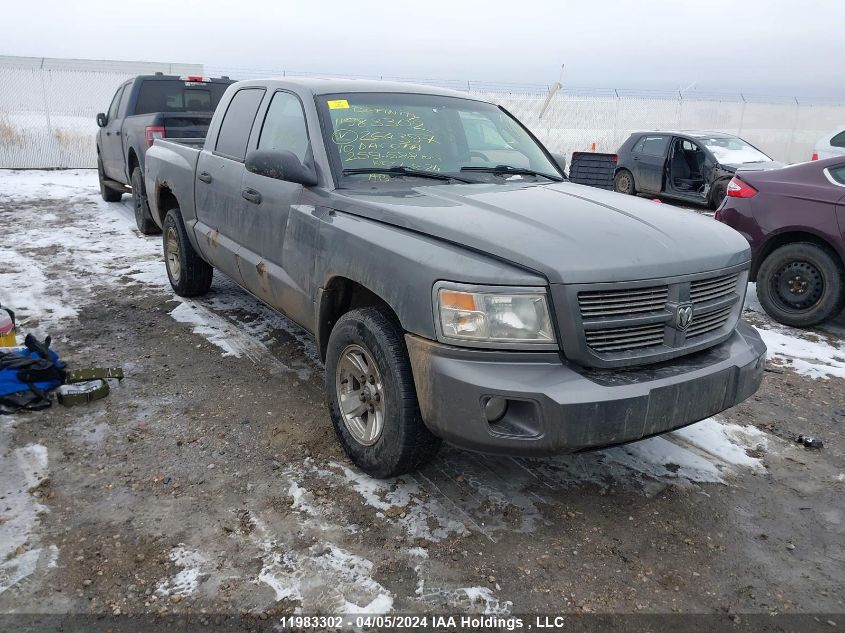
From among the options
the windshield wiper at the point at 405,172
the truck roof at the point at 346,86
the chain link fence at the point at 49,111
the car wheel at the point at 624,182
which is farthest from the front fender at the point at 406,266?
the chain link fence at the point at 49,111

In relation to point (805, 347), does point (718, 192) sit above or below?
above

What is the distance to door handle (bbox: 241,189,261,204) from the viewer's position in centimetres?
425

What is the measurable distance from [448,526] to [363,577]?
506 mm

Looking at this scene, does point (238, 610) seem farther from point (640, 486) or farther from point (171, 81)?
point (171, 81)

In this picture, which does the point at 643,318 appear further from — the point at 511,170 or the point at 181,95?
the point at 181,95

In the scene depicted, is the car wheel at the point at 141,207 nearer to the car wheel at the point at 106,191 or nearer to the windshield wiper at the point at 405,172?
the car wheel at the point at 106,191

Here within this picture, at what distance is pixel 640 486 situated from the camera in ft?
11.3

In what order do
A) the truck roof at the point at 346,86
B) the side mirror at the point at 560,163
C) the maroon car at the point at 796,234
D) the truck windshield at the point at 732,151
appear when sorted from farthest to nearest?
the truck windshield at the point at 732,151 → the maroon car at the point at 796,234 → the side mirror at the point at 560,163 → the truck roof at the point at 346,86

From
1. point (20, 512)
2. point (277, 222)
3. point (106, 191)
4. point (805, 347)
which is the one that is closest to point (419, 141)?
point (277, 222)

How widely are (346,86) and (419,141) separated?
61 centimetres

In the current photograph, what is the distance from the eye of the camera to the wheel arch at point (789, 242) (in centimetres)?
581

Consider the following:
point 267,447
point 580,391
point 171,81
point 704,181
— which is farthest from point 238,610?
point 704,181

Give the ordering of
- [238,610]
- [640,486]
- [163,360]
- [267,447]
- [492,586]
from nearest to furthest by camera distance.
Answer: [238,610] < [492,586] < [640,486] < [267,447] < [163,360]

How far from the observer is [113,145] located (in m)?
10.3
